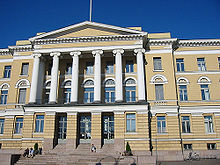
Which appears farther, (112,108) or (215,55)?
(215,55)

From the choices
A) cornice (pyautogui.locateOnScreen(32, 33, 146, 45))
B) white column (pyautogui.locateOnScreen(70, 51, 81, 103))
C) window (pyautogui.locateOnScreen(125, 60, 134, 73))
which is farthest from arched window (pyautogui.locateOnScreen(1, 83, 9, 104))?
window (pyautogui.locateOnScreen(125, 60, 134, 73))

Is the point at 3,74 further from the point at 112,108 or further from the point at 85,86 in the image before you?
the point at 112,108

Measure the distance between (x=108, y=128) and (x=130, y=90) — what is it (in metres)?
6.14

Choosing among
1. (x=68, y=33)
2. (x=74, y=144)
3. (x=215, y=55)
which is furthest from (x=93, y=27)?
(x=215, y=55)

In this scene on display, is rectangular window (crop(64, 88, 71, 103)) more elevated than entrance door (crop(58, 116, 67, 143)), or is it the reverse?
rectangular window (crop(64, 88, 71, 103))

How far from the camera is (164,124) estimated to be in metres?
31.0

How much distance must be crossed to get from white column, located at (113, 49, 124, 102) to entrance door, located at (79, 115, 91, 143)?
Result: 513 centimetres

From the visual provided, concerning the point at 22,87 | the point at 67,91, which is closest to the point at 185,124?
the point at 67,91

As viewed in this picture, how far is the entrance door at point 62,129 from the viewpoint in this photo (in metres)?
30.9

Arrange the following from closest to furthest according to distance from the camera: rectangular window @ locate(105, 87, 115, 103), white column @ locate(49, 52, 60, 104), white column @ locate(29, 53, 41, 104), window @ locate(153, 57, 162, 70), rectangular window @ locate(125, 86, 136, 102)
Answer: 1. white column @ locate(49, 52, 60, 104)
2. white column @ locate(29, 53, 41, 104)
3. rectangular window @ locate(125, 86, 136, 102)
4. rectangular window @ locate(105, 87, 115, 103)
5. window @ locate(153, 57, 162, 70)

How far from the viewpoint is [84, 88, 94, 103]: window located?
108 ft

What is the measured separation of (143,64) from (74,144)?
556 inches

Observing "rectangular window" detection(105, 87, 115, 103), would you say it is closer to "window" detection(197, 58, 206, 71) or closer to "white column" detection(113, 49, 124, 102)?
"white column" detection(113, 49, 124, 102)

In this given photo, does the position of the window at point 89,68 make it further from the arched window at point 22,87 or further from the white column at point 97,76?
the arched window at point 22,87
